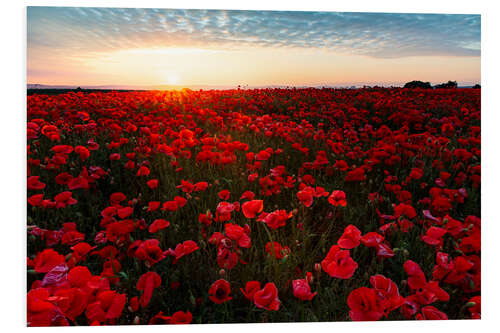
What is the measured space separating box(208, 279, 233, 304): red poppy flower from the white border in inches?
7.2

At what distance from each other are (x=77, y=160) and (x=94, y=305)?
0.93 metres

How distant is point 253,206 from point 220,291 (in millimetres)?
383

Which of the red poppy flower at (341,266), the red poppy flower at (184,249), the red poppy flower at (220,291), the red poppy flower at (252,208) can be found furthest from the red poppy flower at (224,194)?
the red poppy flower at (341,266)

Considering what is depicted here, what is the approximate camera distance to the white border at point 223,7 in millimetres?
1657

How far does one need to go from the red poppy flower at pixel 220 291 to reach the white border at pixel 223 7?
18 centimetres

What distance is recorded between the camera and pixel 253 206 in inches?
60.0

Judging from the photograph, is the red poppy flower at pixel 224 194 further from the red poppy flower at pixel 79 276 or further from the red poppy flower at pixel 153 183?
the red poppy flower at pixel 79 276

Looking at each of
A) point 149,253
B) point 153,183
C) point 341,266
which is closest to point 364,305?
point 341,266

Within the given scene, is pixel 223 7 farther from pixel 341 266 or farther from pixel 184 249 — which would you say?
pixel 341 266

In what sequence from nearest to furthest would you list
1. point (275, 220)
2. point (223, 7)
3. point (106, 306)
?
point (106, 306) < point (275, 220) < point (223, 7)

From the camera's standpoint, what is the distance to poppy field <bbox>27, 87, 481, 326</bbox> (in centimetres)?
141

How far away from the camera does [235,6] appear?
6.24 feet

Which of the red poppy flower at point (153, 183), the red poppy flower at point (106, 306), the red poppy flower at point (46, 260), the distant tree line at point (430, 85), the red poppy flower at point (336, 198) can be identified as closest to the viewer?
the red poppy flower at point (106, 306)
